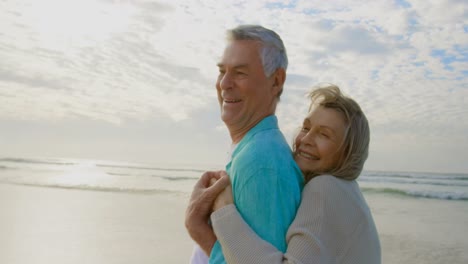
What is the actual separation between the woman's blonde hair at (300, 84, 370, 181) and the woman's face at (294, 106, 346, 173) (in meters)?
0.02

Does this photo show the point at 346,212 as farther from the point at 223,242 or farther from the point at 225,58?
the point at 225,58

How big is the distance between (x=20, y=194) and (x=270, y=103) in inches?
526

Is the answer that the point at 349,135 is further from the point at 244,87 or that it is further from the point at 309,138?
the point at 244,87

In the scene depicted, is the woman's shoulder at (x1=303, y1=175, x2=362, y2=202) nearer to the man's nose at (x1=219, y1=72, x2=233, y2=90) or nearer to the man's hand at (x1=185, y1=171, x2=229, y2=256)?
the man's hand at (x1=185, y1=171, x2=229, y2=256)

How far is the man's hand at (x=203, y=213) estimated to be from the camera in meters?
1.90

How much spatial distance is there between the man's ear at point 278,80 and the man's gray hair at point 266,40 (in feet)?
0.14

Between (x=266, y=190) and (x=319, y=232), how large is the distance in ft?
0.90

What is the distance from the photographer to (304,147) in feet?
7.51

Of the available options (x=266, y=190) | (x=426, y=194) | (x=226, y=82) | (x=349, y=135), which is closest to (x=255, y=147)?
(x=266, y=190)

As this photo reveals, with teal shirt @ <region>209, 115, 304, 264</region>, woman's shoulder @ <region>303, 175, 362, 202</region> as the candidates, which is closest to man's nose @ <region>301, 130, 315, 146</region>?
woman's shoulder @ <region>303, 175, 362, 202</region>

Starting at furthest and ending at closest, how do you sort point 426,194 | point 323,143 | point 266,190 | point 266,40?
point 426,194 → point 323,143 → point 266,40 → point 266,190

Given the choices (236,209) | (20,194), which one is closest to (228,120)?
(236,209)

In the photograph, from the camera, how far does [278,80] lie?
227 cm

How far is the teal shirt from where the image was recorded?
1.73 m
